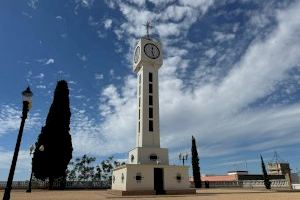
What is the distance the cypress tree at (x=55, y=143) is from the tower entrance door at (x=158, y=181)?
60.1ft

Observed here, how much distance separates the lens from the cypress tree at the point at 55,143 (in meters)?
41.7

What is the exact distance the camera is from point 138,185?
97.0 feet

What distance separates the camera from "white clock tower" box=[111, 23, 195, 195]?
97.8 ft

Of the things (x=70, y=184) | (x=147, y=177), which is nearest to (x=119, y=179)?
(x=147, y=177)

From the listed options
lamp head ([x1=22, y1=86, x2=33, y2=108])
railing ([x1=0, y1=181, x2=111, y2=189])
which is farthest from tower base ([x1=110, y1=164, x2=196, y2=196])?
lamp head ([x1=22, y1=86, x2=33, y2=108])

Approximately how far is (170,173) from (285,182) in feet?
81.5

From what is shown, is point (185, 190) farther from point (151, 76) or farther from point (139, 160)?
point (151, 76)

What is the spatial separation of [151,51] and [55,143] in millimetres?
20375

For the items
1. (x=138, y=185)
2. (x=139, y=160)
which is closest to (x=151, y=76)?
(x=139, y=160)

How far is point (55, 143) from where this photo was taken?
141 ft

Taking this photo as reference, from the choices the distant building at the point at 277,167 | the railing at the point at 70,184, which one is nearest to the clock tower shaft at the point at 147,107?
the railing at the point at 70,184

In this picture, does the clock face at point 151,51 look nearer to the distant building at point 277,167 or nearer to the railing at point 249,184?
the railing at point 249,184

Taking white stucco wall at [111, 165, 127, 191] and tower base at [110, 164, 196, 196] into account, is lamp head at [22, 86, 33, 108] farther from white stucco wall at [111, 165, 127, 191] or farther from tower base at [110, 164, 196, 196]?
white stucco wall at [111, 165, 127, 191]

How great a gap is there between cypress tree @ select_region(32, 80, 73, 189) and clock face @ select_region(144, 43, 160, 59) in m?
17.4
